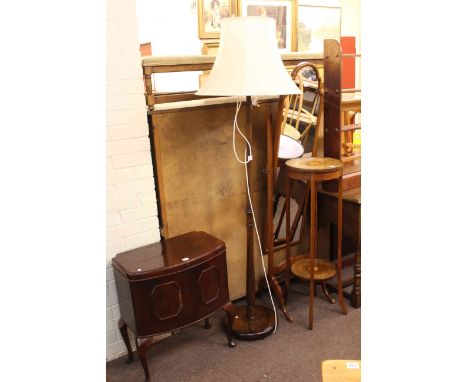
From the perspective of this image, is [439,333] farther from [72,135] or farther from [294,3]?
[294,3]

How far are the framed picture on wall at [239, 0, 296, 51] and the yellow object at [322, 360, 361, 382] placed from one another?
161 inches

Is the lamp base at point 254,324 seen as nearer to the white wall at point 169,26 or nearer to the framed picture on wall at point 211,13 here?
the white wall at point 169,26

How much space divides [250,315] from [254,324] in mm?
51

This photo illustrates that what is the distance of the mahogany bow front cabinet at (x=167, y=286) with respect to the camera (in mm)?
1818

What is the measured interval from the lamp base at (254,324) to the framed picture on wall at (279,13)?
328 centimetres

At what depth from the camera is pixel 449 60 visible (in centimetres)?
52

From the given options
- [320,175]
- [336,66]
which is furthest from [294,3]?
[320,175]

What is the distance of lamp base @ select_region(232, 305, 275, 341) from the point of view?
2.21 metres

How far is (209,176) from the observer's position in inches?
91.0

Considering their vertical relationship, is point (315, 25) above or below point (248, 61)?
above

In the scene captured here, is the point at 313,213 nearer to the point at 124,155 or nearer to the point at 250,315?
the point at 250,315

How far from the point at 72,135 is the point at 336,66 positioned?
6.13 ft

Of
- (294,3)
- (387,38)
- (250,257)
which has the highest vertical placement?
(294,3)

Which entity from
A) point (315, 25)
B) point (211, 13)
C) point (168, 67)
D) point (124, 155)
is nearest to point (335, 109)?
point (168, 67)
